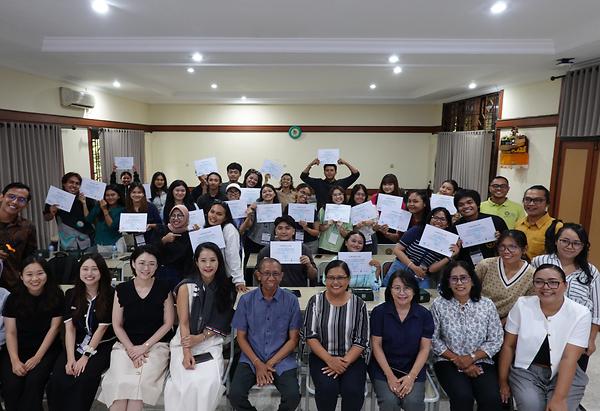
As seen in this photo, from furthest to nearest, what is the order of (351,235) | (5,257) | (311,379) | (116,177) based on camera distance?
(116,177)
(351,235)
(5,257)
(311,379)

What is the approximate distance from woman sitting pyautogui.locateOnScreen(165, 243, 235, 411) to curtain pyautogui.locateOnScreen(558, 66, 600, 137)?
4.82 metres

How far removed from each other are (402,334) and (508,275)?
3.02 feet

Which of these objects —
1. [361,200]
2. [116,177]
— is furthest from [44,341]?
[116,177]

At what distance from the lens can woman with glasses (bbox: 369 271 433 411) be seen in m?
2.43

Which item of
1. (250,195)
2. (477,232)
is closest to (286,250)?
(477,232)

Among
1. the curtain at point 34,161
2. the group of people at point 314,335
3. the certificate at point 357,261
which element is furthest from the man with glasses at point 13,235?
the certificate at point 357,261

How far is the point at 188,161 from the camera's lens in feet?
32.5

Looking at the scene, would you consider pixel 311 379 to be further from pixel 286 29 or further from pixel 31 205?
pixel 31 205

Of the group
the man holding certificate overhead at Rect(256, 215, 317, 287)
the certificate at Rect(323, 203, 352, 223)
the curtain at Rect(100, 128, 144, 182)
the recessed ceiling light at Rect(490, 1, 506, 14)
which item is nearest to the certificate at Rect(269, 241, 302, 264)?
the man holding certificate overhead at Rect(256, 215, 317, 287)

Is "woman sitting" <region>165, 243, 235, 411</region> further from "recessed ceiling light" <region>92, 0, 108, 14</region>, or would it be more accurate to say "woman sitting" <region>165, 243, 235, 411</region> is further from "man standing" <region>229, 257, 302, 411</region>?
"recessed ceiling light" <region>92, 0, 108, 14</region>

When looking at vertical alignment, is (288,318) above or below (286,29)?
below

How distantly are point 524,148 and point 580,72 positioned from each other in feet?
4.51

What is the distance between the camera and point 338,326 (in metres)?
2.55

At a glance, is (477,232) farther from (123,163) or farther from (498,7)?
(123,163)
